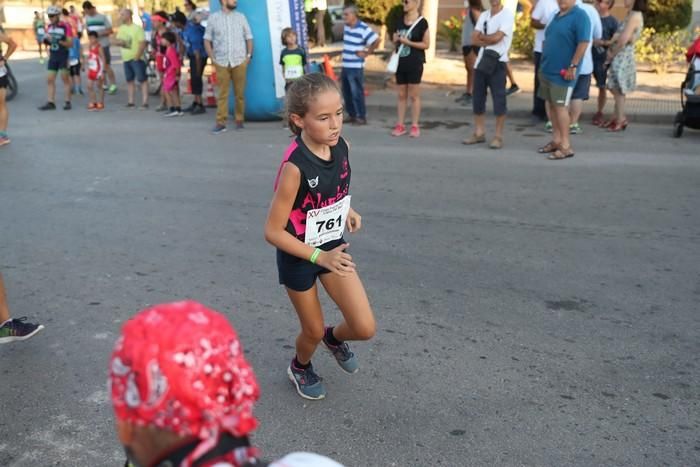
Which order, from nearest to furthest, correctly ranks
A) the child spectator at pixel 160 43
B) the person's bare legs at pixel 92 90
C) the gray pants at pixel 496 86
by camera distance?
the gray pants at pixel 496 86 < the child spectator at pixel 160 43 < the person's bare legs at pixel 92 90

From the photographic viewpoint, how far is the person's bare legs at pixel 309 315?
3.46 metres

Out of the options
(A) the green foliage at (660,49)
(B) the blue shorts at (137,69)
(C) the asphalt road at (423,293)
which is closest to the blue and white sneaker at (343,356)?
(C) the asphalt road at (423,293)

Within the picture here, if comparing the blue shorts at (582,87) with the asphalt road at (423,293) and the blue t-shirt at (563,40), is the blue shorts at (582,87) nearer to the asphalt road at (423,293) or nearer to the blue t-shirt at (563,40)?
the blue t-shirt at (563,40)

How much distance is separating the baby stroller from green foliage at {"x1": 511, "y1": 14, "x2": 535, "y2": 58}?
8372 mm

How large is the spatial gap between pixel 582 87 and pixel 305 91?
6755mm

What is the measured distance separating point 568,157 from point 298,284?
6237 millimetres

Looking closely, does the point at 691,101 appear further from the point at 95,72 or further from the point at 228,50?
the point at 95,72

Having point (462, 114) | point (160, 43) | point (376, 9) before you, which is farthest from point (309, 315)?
point (376, 9)

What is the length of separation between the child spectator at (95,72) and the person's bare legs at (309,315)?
11453 millimetres

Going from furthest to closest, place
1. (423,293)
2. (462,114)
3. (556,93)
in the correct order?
(462,114), (556,93), (423,293)

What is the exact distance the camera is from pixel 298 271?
3393mm

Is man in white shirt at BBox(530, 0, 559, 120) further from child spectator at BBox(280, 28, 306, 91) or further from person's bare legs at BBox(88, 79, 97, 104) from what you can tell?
person's bare legs at BBox(88, 79, 97, 104)

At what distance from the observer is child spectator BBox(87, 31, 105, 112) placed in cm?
1359

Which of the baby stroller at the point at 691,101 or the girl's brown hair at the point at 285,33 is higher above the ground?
the girl's brown hair at the point at 285,33
